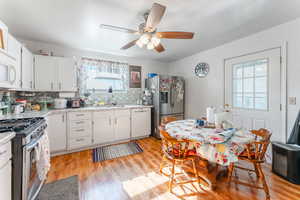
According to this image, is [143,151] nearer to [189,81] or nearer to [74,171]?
[74,171]

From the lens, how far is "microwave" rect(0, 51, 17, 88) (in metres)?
1.56

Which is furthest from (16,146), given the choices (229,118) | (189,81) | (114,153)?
(189,81)

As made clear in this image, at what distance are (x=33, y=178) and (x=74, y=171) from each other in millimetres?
756

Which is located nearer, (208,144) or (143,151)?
(208,144)

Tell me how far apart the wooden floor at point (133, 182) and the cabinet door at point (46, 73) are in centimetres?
151

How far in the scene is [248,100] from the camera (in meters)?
2.64

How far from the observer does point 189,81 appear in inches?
153

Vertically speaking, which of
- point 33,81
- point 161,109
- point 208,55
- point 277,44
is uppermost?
point 208,55

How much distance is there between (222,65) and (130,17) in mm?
2353

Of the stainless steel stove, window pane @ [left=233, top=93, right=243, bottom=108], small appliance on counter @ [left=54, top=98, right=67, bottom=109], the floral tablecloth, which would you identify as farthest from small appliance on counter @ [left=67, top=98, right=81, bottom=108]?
window pane @ [left=233, top=93, right=243, bottom=108]

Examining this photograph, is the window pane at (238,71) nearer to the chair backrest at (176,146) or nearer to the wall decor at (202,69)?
the wall decor at (202,69)

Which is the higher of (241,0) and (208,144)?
(241,0)

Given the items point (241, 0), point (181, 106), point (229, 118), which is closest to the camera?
point (241, 0)

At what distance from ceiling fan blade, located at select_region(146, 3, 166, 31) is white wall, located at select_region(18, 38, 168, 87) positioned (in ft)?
7.77
